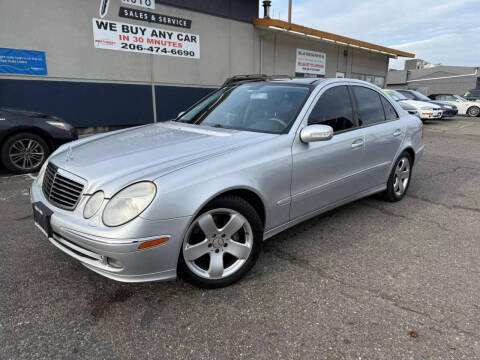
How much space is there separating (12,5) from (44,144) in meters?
4.62

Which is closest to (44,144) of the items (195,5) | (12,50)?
(12,50)

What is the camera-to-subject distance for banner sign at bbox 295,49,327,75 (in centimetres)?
1516

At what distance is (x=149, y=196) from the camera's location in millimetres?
2025

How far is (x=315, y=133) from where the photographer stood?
2.76m

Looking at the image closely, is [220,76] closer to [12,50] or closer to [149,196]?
[12,50]

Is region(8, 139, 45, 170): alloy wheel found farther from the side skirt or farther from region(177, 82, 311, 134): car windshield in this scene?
the side skirt

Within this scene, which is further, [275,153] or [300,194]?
[300,194]

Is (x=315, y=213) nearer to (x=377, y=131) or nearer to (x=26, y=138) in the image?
(x=377, y=131)

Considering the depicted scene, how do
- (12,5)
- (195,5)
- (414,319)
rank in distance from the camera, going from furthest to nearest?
(195,5)
(12,5)
(414,319)

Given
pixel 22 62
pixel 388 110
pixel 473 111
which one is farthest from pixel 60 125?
pixel 473 111

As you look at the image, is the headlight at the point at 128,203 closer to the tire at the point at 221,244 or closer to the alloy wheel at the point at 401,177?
the tire at the point at 221,244

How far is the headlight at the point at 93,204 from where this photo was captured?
6.80 ft

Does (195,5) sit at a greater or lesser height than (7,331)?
greater

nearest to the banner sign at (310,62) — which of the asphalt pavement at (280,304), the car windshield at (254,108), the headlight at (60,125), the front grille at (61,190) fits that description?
the headlight at (60,125)
